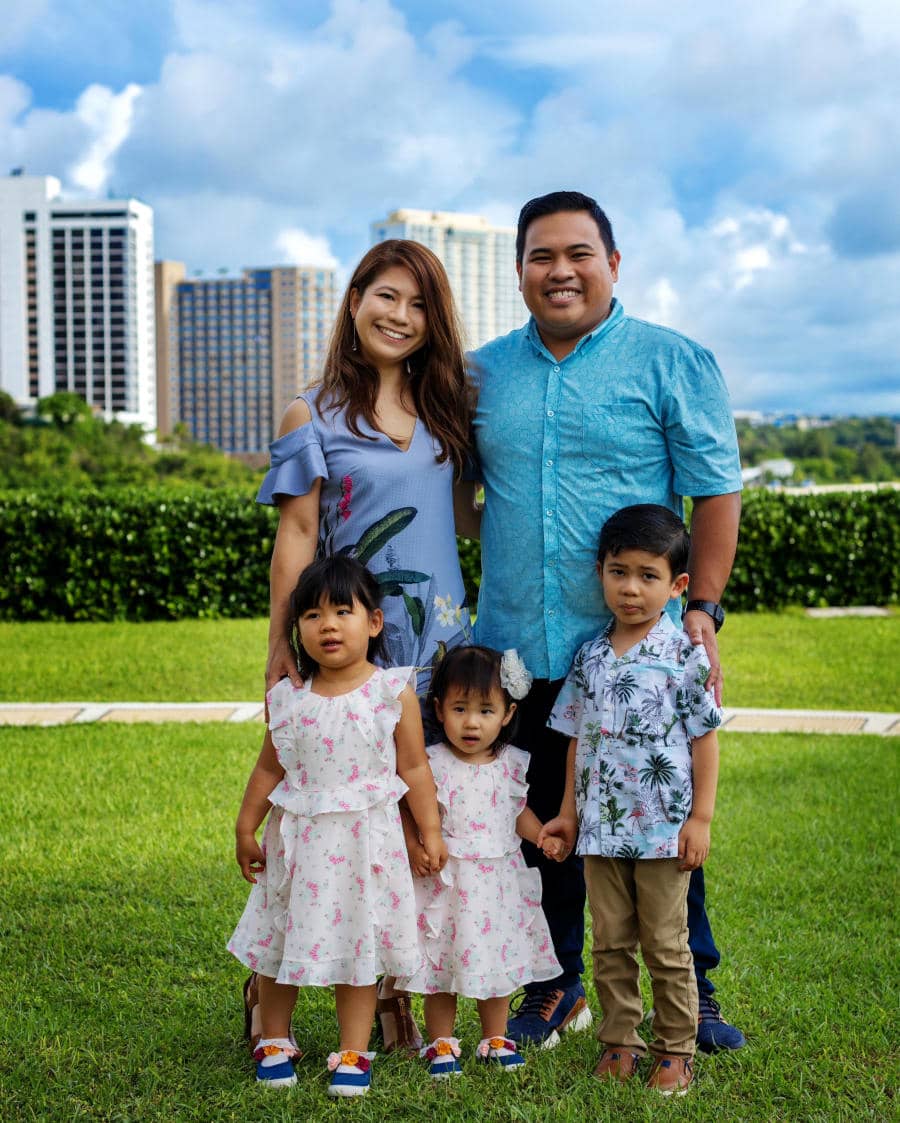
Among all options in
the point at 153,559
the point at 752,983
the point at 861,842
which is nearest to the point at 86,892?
the point at 752,983

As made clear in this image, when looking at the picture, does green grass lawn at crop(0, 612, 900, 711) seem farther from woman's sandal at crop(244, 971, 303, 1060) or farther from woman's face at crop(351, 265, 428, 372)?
woman's face at crop(351, 265, 428, 372)

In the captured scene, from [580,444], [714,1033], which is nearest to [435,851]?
[714,1033]

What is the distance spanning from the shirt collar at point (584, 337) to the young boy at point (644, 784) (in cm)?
40

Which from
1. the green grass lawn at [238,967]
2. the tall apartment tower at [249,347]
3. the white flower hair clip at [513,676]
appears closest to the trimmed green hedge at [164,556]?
the green grass lawn at [238,967]

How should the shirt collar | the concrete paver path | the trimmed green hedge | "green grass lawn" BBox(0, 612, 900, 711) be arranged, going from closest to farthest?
the shirt collar, the concrete paver path, "green grass lawn" BBox(0, 612, 900, 711), the trimmed green hedge

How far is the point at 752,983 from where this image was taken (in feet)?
11.0

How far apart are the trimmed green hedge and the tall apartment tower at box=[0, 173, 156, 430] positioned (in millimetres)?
80945

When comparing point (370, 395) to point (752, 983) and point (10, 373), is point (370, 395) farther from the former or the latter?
point (10, 373)

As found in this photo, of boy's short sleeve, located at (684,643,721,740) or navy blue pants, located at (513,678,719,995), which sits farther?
navy blue pants, located at (513,678,719,995)

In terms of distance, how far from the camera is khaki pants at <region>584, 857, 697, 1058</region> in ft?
8.62

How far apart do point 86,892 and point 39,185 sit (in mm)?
94900

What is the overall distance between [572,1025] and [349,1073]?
0.66 m

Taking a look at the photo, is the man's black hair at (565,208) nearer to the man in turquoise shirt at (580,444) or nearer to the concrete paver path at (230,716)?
the man in turquoise shirt at (580,444)

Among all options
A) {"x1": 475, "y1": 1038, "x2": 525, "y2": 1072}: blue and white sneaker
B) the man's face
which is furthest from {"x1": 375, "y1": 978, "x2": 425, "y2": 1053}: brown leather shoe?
the man's face
